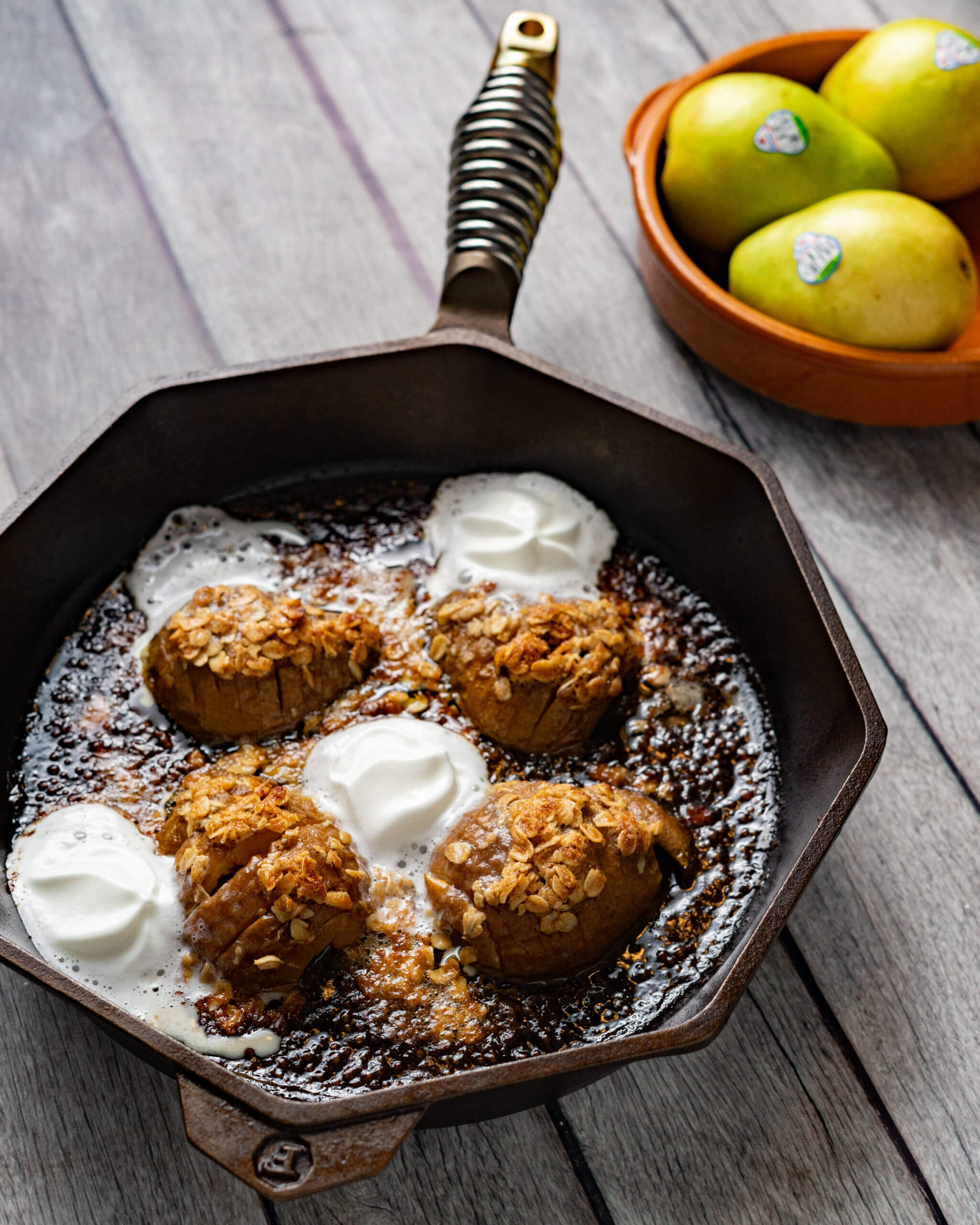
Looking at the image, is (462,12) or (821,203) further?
(462,12)

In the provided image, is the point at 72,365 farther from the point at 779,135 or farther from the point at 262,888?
the point at 779,135

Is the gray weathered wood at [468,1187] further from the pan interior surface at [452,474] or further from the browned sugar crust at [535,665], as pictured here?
the browned sugar crust at [535,665]

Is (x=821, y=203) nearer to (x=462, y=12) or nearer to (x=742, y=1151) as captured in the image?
(x=462, y=12)

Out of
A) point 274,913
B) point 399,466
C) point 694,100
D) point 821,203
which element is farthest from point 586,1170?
point 694,100

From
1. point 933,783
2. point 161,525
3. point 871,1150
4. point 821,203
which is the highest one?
point 821,203

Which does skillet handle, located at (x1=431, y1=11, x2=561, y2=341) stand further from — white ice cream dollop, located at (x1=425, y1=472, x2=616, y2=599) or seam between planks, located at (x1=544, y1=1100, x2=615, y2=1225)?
seam between planks, located at (x1=544, y1=1100, x2=615, y2=1225)

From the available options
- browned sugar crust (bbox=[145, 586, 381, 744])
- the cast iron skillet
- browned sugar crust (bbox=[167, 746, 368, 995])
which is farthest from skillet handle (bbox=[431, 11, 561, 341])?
browned sugar crust (bbox=[167, 746, 368, 995])
